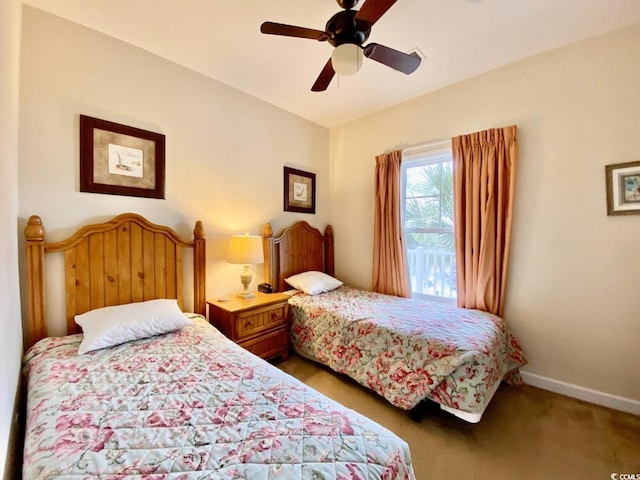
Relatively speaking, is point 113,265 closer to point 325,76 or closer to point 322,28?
point 325,76

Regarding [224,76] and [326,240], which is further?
[326,240]

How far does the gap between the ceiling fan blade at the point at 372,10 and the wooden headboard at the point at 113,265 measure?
1813mm

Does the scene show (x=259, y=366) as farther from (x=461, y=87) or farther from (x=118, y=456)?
(x=461, y=87)

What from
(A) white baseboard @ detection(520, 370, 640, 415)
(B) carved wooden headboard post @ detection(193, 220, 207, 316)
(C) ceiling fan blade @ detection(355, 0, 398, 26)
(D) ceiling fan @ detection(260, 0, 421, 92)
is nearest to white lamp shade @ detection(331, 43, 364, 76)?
(D) ceiling fan @ detection(260, 0, 421, 92)

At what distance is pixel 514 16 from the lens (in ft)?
5.64

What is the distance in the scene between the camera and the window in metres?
2.68

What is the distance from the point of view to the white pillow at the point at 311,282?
2798 mm

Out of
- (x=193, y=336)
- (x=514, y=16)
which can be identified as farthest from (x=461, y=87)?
(x=193, y=336)

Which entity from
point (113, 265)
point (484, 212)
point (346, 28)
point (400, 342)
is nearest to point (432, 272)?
point (484, 212)

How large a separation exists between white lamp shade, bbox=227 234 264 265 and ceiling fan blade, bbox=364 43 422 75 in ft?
5.42

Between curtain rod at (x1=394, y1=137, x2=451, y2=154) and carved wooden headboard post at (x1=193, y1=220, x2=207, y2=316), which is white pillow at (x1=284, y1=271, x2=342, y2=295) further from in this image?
curtain rod at (x1=394, y1=137, x2=451, y2=154)

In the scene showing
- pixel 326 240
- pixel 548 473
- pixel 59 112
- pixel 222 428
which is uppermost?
pixel 59 112

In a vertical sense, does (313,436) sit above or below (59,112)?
below

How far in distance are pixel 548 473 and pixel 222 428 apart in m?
1.70
